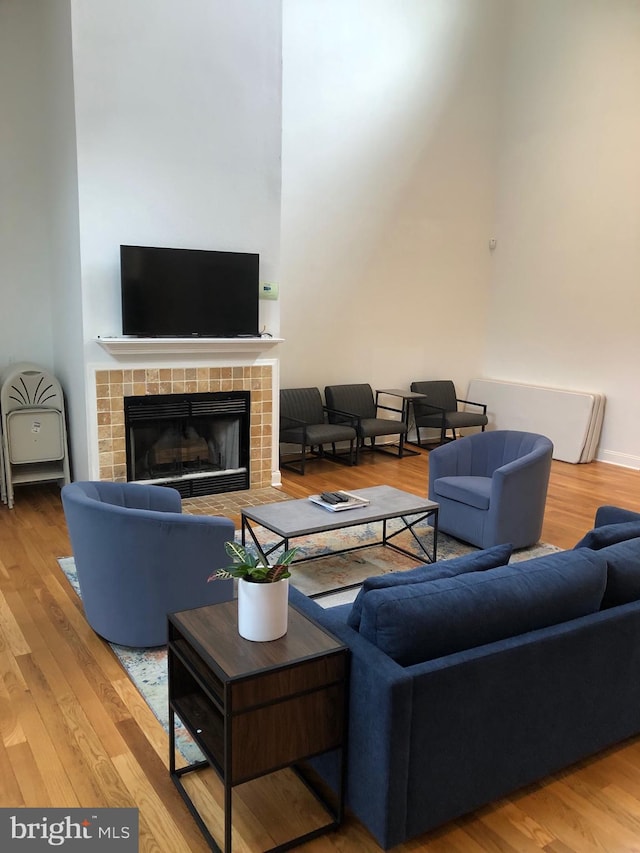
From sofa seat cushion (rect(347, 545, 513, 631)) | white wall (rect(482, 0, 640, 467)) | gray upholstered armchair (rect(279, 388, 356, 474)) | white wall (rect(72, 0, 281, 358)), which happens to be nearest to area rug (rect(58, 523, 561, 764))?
sofa seat cushion (rect(347, 545, 513, 631))

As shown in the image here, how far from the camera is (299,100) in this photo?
6.57 meters

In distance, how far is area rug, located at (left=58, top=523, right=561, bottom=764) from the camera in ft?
9.68

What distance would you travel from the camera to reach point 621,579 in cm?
249

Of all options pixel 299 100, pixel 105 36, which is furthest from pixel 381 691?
pixel 299 100

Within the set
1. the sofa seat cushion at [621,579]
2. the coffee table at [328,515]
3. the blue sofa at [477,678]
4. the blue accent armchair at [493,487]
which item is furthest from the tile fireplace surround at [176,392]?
the sofa seat cushion at [621,579]

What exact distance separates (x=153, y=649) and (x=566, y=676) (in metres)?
1.90

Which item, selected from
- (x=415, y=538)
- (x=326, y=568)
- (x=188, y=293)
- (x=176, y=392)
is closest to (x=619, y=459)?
(x=415, y=538)

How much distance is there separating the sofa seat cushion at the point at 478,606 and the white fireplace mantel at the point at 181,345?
11.3 feet

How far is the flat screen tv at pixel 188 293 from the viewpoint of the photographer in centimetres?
502

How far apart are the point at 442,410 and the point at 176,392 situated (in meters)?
3.27

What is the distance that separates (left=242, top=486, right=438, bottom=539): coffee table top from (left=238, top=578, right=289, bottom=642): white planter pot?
1456mm

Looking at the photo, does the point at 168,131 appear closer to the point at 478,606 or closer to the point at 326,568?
the point at 326,568

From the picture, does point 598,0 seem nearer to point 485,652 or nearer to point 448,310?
point 448,310

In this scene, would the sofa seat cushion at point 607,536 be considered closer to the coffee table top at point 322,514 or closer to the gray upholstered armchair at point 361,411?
the coffee table top at point 322,514
